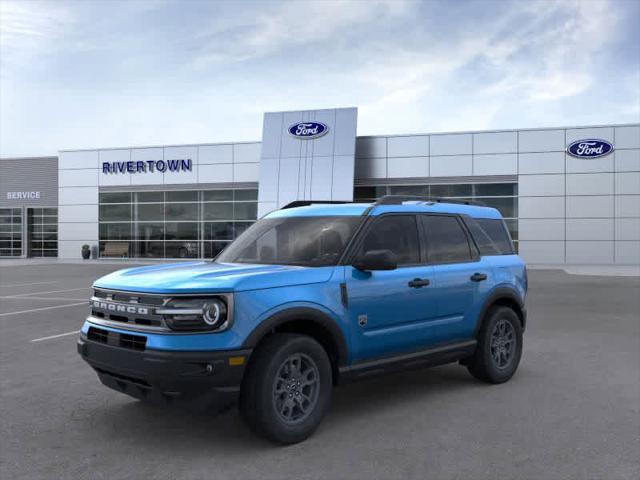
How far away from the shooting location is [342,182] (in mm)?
32875

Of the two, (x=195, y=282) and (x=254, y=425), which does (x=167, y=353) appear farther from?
(x=254, y=425)

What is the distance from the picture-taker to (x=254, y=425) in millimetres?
4438

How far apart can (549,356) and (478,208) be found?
8.08ft

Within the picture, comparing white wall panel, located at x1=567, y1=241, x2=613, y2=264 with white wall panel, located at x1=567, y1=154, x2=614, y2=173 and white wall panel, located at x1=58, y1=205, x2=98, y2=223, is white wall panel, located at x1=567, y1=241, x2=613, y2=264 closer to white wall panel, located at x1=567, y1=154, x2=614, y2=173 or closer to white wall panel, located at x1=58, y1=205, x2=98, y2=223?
white wall panel, located at x1=567, y1=154, x2=614, y2=173

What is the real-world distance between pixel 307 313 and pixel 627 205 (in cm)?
3085

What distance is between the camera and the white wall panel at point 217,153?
119 feet


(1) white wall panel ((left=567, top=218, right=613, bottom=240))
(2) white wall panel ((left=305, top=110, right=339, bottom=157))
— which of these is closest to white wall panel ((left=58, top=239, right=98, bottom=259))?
(2) white wall panel ((left=305, top=110, right=339, bottom=157))

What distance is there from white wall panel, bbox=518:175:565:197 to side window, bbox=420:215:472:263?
27.6 meters

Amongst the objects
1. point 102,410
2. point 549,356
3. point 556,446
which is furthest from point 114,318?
point 549,356

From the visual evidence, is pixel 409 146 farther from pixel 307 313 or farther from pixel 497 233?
pixel 307 313

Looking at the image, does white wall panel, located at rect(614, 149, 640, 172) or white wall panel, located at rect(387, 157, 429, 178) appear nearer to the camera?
white wall panel, located at rect(614, 149, 640, 172)

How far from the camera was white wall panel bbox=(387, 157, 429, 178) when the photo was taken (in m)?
33.2

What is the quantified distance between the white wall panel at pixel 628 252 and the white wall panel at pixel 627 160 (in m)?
3.72

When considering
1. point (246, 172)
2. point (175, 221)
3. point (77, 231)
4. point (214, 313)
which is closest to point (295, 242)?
point (214, 313)
